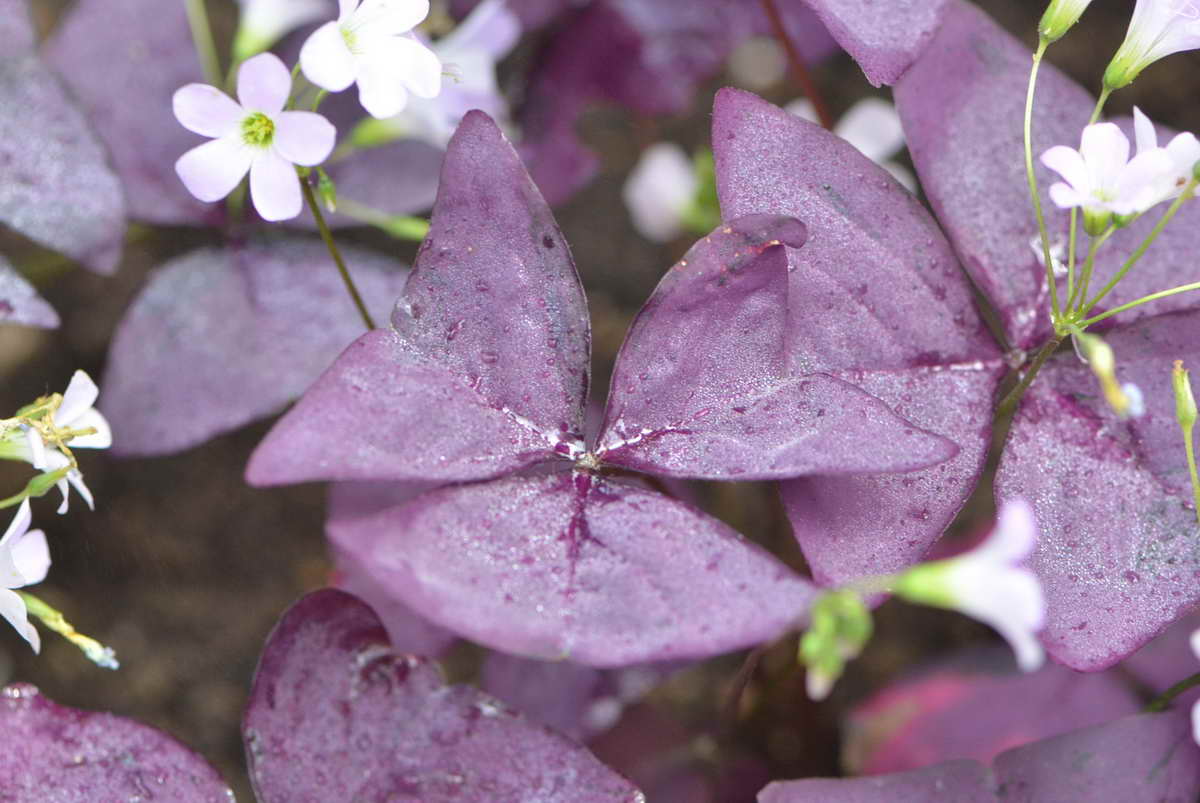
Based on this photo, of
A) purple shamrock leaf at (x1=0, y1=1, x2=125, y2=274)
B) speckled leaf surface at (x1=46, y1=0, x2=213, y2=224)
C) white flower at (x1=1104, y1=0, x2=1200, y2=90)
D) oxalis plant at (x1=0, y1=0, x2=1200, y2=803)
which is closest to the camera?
oxalis plant at (x1=0, y1=0, x2=1200, y2=803)

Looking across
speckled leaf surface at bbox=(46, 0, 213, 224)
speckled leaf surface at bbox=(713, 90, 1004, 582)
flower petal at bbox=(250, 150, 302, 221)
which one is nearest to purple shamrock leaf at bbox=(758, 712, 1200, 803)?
speckled leaf surface at bbox=(713, 90, 1004, 582)

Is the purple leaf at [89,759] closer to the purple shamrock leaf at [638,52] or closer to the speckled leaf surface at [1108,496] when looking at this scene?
the speckled leaf surface at [1108,496]

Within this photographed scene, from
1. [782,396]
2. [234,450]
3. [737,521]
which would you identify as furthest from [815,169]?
[234,450]

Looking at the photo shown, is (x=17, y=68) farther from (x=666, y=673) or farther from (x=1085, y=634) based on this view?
(x=1085, y=634)

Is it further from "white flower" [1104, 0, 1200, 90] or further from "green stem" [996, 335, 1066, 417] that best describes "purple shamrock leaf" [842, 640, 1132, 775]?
"white flower" [1104, 0, 1200, 90]

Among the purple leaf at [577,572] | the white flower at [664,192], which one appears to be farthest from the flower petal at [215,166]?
the white flower at [664,192]

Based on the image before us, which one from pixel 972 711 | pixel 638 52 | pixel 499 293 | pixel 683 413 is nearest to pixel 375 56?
pixel 499 293
